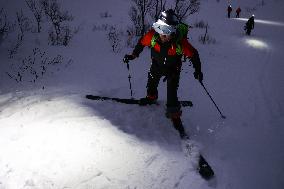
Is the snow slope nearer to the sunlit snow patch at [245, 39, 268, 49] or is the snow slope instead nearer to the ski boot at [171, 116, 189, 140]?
the ski boot at [171, 116, 189, 140]

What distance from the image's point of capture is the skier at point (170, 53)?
4.71m

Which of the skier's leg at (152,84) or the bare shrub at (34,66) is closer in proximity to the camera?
the skier's leg at (152,84)

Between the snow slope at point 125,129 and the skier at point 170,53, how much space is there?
48 cm

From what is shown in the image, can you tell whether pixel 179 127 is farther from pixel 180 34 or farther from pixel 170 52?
pixel 180 34

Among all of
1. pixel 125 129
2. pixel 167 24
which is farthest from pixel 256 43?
pixel 125 129

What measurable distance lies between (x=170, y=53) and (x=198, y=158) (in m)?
1.69

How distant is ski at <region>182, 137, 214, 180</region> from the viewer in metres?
4.33

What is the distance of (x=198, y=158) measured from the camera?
15.3ft

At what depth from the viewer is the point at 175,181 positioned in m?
4.14

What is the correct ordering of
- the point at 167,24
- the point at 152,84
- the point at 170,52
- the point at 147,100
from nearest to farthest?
1. the point at 167,24
2. the point at 170,52
3. the point at 152,84
4. the point at 147,100

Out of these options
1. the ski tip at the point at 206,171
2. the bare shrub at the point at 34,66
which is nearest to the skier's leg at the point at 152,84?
the ski tip at the point at 206,171

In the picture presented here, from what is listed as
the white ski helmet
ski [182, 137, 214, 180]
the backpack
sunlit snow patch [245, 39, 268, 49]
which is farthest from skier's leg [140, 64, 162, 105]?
sunlit snow patch [245, 39, 268, 49]

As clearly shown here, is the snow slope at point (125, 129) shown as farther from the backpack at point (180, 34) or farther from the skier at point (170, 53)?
the backpack at point (180, 34)

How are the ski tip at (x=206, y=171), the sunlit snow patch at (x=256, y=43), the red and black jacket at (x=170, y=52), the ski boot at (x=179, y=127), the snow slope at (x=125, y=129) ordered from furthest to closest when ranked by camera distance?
the sunlit snow patch at (x=256, y=43), the ski boot at (x=179, y=127), the red and black jacket at (x=170, y=52), the ski tip at (x=206, y=171), the snow slope at (x=125, y=129)
